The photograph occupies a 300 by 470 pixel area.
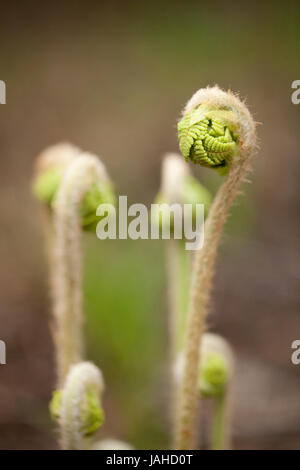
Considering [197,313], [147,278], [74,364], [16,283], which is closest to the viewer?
[197,313]

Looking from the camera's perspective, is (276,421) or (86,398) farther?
(276,421)

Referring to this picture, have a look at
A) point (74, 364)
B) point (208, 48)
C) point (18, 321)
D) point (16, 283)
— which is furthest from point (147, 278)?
point (208, 48)

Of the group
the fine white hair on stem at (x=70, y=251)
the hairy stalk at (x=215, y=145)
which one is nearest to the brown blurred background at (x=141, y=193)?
the hairy stalk at (x=215, y=145)

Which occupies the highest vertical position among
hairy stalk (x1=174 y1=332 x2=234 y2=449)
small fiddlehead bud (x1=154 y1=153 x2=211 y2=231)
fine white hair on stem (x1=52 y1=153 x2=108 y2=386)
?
small fiddlehead bud (x1=154 y1=153 x2=211 y2=231)

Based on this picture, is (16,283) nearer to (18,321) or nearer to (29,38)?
(18,321)

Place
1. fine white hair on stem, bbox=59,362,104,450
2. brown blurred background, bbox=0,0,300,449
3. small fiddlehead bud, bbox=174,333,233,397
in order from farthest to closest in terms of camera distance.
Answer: brown blurred background, bbox=0,0,300,449
small fiddlehead bud, bbox=174,333,233,397
fine white hair on stem, bbox=59,362,104,450

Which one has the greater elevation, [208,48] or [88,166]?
[208,48]

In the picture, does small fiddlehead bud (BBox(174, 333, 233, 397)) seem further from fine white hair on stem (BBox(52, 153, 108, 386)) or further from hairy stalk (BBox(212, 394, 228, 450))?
fine white hair on stem (BBox(52, 153, 108, 386))

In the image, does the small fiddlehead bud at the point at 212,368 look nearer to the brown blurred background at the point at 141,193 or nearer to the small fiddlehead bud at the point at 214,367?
the small fiddlehead bud at the point at 214,367

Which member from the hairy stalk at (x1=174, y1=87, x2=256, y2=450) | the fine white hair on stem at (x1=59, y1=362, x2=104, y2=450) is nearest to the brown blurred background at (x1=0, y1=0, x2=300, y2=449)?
the hairy stalk at (x1=174, y1=87, x2=256, y2=450)
